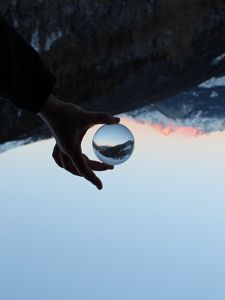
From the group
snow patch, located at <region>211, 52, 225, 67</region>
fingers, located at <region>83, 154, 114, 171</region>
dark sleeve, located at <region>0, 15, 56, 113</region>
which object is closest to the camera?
dark sleeve, located at <region>0, 15, 56, 113</region>

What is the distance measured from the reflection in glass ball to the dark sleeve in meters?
1.15

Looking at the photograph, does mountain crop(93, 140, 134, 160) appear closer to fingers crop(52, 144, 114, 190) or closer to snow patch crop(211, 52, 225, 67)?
fingers crop(52, 144, 114, 190)

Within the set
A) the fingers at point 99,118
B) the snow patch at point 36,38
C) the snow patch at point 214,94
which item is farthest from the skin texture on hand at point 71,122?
the snow patch at point 214,94

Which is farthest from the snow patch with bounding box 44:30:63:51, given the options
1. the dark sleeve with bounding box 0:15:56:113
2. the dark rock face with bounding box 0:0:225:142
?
the dark sleeve with bounding box 0:15:56:113

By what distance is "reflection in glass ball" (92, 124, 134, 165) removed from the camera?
3.07 meters

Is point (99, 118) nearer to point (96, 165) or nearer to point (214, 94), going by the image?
point (96, 165)

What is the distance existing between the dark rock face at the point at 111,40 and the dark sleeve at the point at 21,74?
20.6 meters

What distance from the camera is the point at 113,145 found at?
3.16 meters

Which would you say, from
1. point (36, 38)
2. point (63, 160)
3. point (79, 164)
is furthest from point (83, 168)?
point (36, 38)

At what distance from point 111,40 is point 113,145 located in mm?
20962

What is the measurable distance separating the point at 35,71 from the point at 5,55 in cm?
15

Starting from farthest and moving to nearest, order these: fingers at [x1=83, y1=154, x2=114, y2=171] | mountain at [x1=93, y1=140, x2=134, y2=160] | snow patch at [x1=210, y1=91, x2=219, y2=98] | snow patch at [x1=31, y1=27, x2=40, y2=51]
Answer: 1. snow patch at [x1=210, y1=91, x2=219, y2=98]
2. snow patch at [x1=31, y1=27, x2=40, y2=51]
3. mountain at [x1=93, y1=140, x2=134, y2=160]
4. fingers at [x1=83, y1=154, x2=114, y2=171]

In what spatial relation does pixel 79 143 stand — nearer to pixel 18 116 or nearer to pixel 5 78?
pixel 5 78

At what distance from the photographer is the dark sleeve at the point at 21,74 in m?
1.72
